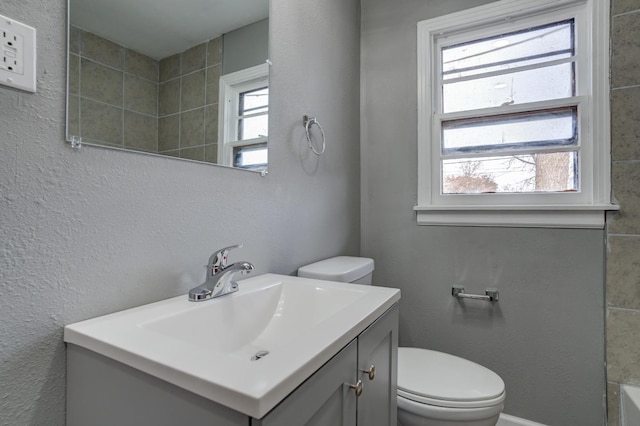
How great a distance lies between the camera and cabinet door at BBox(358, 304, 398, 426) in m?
0.72

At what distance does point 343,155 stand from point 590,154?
3.77 ft

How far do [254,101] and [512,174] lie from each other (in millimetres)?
1329

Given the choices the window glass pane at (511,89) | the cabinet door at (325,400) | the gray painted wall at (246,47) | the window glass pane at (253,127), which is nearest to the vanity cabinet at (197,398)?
the cabinet door at (325,400)

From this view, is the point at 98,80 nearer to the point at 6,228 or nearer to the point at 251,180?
the point at 6,228

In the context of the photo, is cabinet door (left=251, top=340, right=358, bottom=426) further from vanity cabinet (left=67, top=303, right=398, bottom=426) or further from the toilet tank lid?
the toilet tank lid

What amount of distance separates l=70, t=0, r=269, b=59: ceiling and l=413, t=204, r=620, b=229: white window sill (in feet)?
4.18

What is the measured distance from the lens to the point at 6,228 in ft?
1.81

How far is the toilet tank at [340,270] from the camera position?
4.05 feet

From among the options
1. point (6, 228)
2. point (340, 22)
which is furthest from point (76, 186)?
point (340, 22)

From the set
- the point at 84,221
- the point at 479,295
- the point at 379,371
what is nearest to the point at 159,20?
the point at 84,221

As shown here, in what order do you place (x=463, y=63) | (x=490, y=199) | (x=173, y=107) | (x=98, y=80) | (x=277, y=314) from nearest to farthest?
(x=98, y=80)
(x=173, y=107)
(x=277, y=314)
(x=490, y=199)
(x=463, y=63)

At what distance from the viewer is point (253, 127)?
110 cm

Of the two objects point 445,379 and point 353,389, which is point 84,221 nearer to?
point 353,389

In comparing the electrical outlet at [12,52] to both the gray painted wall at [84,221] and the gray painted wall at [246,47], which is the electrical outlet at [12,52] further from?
the gray painted wall at [246,47]
